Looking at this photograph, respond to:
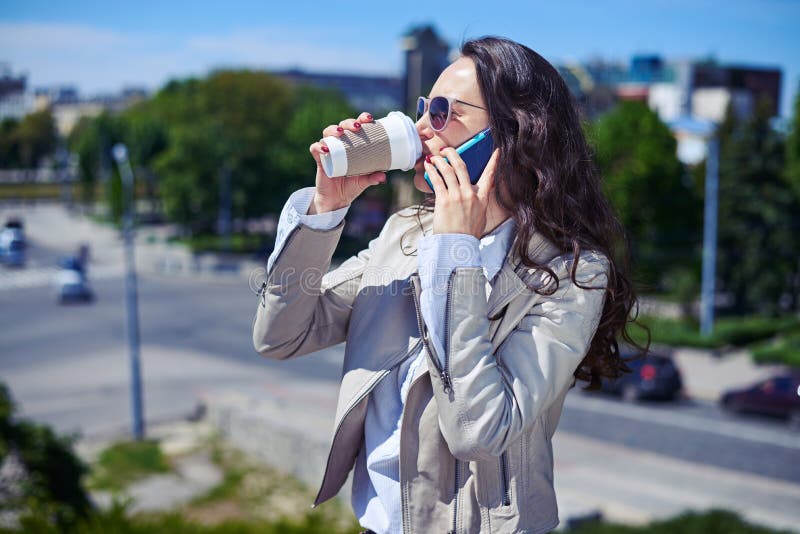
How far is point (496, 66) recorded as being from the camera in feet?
6.75

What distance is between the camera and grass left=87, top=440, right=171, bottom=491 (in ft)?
46.2

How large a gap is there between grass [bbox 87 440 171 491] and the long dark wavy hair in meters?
13.0

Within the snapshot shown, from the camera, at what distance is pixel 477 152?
208cm

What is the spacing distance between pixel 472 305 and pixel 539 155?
434 millimetres

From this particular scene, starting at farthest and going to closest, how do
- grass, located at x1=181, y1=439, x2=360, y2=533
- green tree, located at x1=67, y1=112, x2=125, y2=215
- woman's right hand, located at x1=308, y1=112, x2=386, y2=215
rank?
grass, located at x1=181, y1=439, x2=360, y2=533 → green tree, located at x1=67, y1=112, x2=125, y2=215 → woman's right hand, located at x1=308, y1=112, x2=386, y2=215

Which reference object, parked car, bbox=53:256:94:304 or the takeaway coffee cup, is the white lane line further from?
the takeaway coffee cup

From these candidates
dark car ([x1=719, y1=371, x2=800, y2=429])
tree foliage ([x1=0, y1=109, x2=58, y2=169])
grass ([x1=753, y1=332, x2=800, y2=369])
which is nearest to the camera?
tree foliage ([x1=0, y1=109, x2=58, y2=169])

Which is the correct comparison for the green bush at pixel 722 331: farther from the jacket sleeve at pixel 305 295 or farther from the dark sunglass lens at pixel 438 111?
the dark sunglass lens at pixel 438 111

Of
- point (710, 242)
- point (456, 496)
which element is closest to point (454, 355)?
point (456, 496)

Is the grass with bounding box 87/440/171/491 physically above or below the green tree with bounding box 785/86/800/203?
below

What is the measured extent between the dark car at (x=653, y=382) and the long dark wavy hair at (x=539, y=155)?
17.5 m

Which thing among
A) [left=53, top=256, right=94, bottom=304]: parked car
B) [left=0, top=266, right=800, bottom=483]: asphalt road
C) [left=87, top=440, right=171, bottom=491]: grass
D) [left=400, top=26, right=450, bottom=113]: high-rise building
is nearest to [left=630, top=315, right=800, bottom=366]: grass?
[left=0, top=266, right=800, bottom=483]: asphalt road

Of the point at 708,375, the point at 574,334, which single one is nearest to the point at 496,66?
the point at 574,334

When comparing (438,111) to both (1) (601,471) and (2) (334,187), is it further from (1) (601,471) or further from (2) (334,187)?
(1) (601,471)
